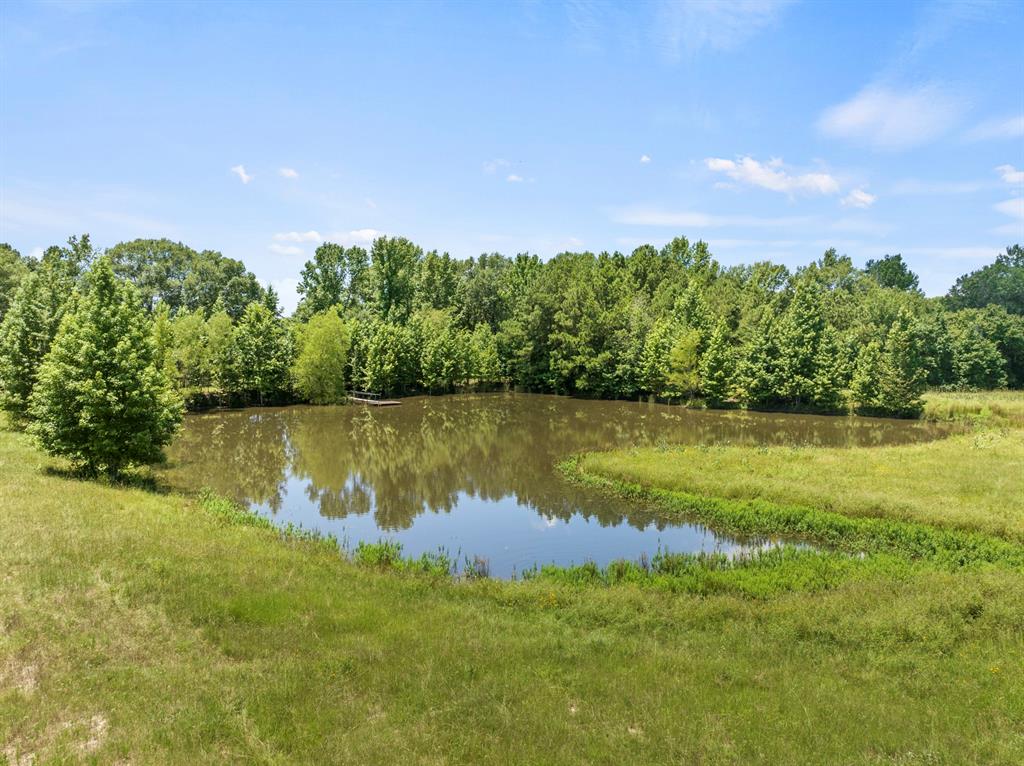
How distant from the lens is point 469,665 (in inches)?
417

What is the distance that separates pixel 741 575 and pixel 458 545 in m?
9.97

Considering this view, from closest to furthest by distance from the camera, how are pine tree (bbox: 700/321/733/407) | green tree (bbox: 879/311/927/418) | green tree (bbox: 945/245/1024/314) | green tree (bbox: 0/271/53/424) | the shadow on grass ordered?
the shadow on grass → green tree (bbox: 0/271/53/424) → green tree (bbox: 879/311/927/418) → pine tree (bbox: 700/321/733/407) → green tree (bbox: 945/245/1024/314)

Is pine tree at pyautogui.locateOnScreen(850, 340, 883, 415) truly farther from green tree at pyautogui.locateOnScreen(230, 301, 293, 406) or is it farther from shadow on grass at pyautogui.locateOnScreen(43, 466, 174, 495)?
green tree at pyautogui.locateOnScreen(230, 301, 293, 406)

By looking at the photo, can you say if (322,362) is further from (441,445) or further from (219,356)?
(441,445)

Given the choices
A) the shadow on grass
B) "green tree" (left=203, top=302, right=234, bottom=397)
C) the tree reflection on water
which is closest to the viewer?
the shadow on grass

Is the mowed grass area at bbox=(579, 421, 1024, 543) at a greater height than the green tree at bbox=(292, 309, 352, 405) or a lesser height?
lesser

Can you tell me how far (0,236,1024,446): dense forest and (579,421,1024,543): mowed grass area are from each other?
28.6 meters

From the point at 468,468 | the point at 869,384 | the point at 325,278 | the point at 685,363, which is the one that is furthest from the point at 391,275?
the point at 869,384

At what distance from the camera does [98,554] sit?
14844 mm

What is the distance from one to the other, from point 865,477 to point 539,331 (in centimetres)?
5752

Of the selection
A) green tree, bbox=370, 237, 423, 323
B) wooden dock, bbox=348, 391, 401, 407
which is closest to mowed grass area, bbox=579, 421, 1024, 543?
wooden dock, bbox=348, 391, 401, 407

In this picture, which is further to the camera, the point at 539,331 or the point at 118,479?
the point at 539,331

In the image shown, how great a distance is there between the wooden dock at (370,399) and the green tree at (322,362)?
203 centimetres

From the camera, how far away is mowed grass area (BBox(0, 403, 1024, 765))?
8.17 m
